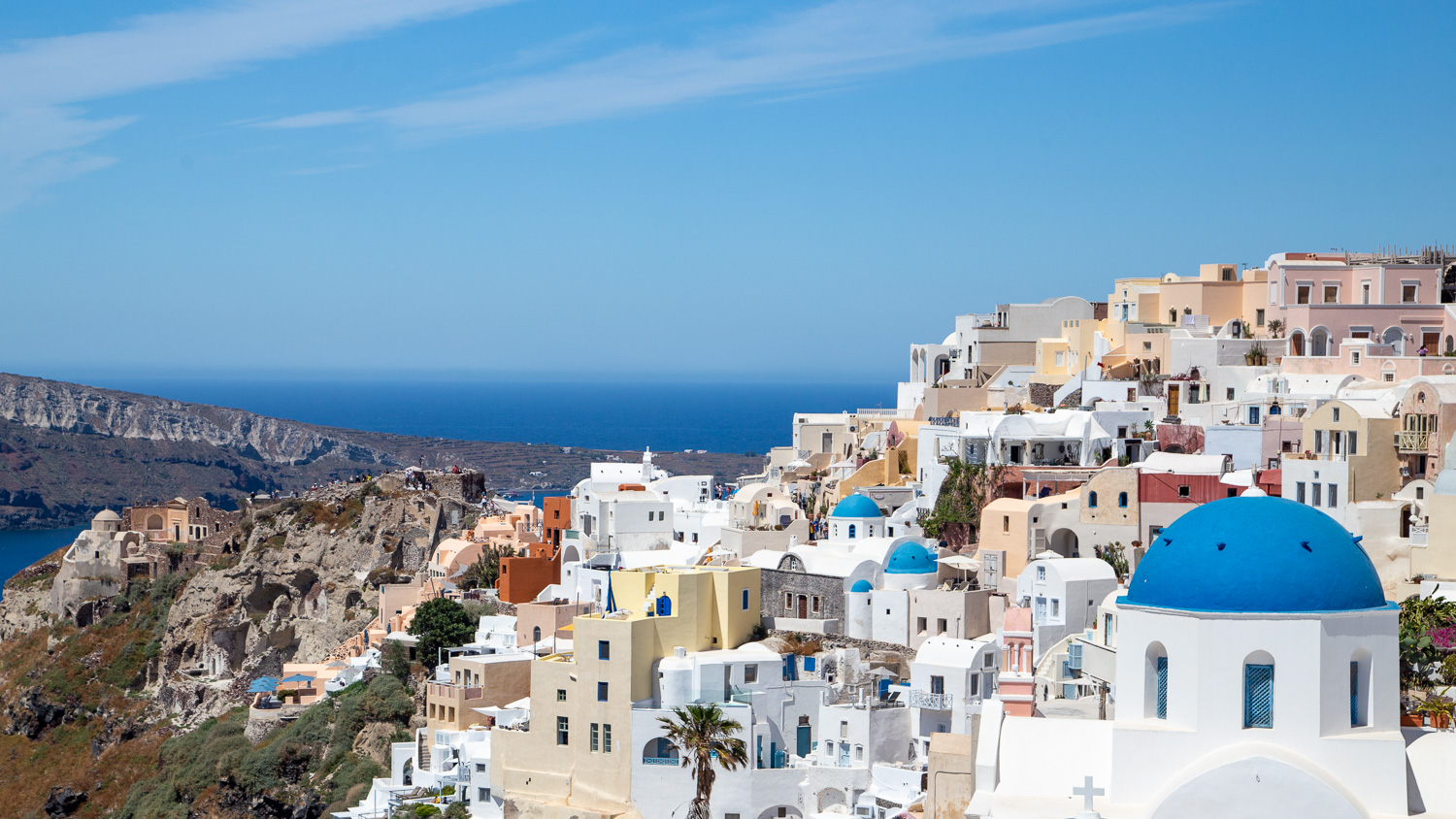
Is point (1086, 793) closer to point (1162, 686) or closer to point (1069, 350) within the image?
point (1162, 686)

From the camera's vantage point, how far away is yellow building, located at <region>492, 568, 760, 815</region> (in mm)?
38344

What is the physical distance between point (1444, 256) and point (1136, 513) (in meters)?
22.0

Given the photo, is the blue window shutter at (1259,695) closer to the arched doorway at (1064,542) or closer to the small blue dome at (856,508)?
the arched doorway at (1064,542)

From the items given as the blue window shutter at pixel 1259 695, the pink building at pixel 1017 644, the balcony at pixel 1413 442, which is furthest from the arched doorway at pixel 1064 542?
the blue window shutter at pixel 1259 695

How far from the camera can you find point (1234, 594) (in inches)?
950

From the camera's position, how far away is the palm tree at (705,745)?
3622 cm

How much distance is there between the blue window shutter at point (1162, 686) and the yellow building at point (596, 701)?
16.1 m

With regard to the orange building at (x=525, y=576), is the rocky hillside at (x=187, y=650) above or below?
below

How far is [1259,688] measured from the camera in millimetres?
24109

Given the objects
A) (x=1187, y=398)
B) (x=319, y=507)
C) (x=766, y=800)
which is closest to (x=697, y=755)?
(x=766, y=800)

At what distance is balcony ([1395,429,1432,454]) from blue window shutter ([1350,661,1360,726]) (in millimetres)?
18997

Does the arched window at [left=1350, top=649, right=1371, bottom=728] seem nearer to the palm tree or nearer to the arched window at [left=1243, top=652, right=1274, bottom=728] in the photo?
the arched window at [left=1243, top=652, right=1274, bottom=728]

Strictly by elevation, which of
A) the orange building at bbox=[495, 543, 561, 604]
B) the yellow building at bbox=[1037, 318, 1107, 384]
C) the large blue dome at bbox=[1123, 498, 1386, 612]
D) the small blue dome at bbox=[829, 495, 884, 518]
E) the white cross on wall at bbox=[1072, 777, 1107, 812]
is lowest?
the orange building at bbox=[495, 543, 561, 604]

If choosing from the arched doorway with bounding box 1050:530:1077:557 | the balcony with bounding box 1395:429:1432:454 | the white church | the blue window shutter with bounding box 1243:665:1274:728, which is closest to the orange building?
the arched doorway with bounding box 1050:530:1077:557
